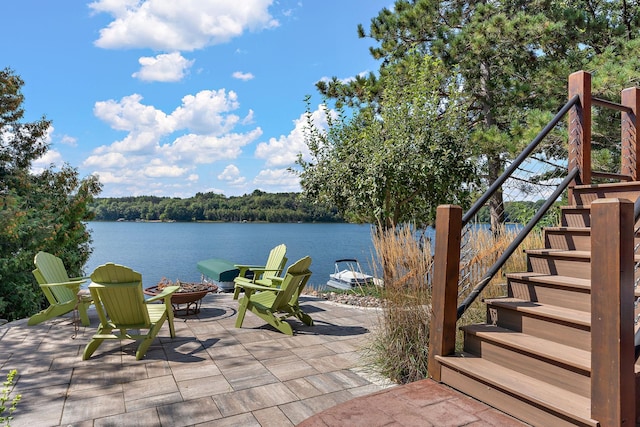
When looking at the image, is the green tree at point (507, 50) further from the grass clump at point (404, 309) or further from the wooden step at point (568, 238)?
the grass clump at point (404, 309)

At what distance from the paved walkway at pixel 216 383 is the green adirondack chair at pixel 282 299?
15cm

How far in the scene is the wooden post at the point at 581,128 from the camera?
3.70m

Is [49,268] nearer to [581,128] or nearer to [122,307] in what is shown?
[122,307]

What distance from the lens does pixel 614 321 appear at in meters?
1.80

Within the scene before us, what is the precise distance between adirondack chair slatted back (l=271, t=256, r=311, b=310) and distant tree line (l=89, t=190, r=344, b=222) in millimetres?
32504

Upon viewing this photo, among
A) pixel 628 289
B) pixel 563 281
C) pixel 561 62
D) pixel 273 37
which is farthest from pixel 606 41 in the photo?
pixel 628 289

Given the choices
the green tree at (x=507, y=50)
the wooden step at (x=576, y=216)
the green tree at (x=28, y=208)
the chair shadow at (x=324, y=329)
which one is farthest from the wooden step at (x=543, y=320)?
the green tree at (x=28, y=208)

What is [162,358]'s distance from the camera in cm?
347

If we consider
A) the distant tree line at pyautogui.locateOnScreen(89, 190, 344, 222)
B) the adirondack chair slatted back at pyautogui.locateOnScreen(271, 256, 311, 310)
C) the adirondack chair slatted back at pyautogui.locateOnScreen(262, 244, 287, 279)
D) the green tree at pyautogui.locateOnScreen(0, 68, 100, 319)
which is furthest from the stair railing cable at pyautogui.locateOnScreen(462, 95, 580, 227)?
the distant tree line at pyautogui.locateOnScreen(89, 190, 344, 222)

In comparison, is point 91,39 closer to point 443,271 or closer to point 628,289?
point 443,271

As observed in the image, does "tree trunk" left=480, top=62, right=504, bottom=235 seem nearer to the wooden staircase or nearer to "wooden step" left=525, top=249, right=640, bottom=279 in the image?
the wooden staircase

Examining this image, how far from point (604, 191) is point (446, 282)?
2.01m

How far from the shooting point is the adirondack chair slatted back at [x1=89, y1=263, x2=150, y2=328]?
133 inches

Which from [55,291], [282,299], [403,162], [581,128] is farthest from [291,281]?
[403,162]
